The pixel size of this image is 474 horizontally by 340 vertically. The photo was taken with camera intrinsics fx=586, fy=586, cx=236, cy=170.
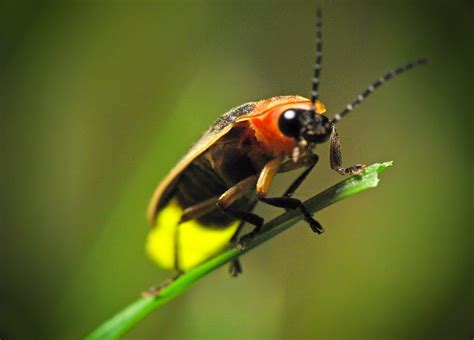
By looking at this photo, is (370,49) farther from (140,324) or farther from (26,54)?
(140,324)

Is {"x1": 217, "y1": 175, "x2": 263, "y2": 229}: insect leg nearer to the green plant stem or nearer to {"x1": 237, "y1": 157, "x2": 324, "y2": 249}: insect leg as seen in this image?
{"x1": 237, "y1": 157, "x2": 324, "y2": 249}: insect leg

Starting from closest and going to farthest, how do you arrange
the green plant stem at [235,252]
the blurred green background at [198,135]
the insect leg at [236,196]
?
the green plant stem at [235,252] < the insect leg at [236,196] < the blurred green background at [198,135]

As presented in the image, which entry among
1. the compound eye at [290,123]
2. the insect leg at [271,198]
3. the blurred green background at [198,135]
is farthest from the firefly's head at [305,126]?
the blurred green background at [198,135]

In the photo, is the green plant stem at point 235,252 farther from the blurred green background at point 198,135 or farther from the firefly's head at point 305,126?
the blurred green background at point 198,135

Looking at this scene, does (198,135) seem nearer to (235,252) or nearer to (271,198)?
(271,198)

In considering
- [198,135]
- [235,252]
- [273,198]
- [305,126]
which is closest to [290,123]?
[305,126]

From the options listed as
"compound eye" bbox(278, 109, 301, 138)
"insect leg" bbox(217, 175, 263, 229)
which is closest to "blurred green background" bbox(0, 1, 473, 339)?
"insect leg" bbox(217, 175, 263, 229)

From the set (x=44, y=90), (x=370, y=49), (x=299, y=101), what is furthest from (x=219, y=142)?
(x=370, y=49)
